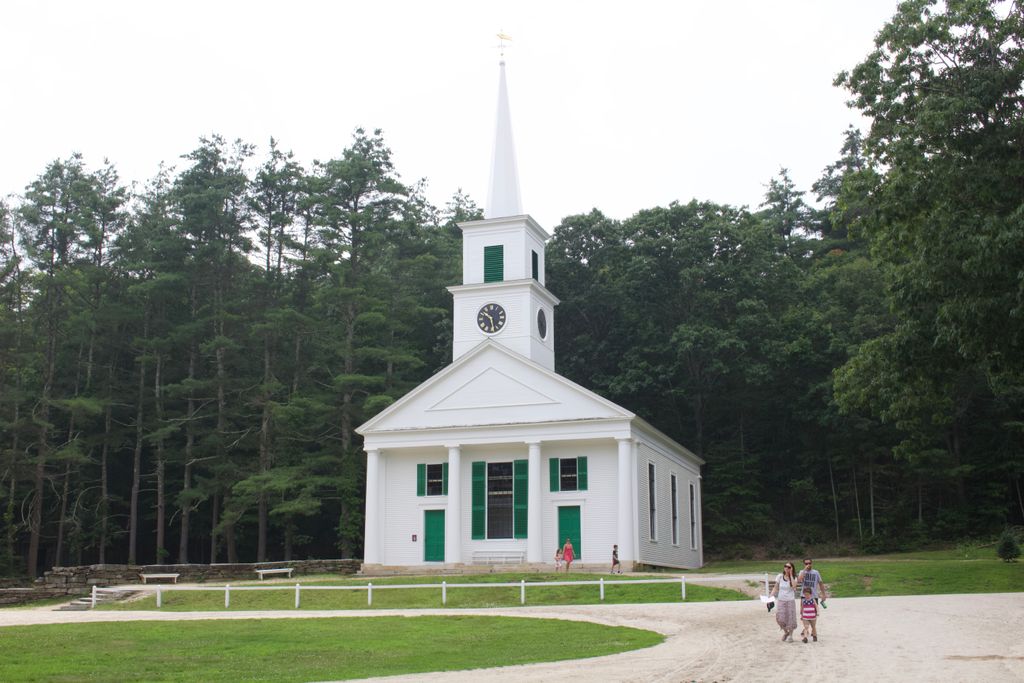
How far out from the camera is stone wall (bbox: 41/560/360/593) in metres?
33.8

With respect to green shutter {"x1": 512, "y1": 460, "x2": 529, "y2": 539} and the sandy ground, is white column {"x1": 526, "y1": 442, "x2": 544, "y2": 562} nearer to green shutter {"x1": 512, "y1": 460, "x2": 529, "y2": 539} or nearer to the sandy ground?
green shutter {"x1": 512, "y1": 460, "x2": 529, "y2": 539}

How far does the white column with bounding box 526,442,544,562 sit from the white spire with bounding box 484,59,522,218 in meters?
10.1

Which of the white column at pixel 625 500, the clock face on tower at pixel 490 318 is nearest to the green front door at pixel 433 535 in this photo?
the white column at pixel 625 500

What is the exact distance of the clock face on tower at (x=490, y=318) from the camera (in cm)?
4016

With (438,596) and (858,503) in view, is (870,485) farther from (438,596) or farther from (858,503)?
(438,596)

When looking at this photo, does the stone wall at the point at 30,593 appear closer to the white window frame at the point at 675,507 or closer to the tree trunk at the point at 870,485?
the white window frame at the point at 675,507

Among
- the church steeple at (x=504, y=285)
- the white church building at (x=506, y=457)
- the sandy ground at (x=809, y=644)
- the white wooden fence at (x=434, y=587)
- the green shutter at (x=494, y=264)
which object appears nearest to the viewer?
the sandy ground at (x=809, y=644)

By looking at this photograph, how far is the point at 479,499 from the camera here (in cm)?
3759

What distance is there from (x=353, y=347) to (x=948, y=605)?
3354cm

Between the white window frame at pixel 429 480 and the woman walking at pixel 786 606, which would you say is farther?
the white window frame at pixel 429 480

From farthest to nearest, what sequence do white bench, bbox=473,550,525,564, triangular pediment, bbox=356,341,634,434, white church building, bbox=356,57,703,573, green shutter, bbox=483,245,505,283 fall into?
1. green shutter, bbox=483,245,505,283
2. triangular pediment, bbox=356,341,634,434
3. white bench, bbox=473,550,525,564
4. white church building, bbox=356,57,703,573

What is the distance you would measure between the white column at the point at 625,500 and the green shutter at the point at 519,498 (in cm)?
345

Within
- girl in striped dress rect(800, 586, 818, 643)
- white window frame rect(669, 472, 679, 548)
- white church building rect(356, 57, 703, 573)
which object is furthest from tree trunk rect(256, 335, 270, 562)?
girl in striped dress rect(800, 586, 818, 643)


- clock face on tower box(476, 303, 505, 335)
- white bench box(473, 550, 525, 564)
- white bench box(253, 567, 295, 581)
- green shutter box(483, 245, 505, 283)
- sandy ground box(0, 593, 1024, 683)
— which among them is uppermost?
green shutter box(483, 245, 505, 283)
